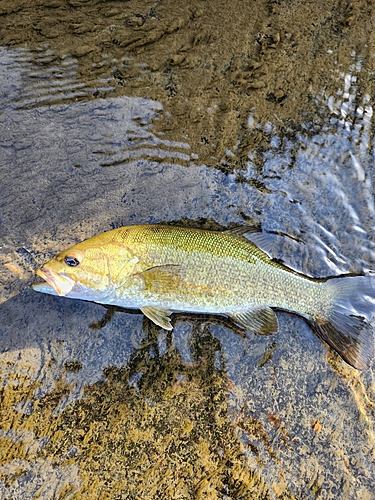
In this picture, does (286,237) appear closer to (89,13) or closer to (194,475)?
(194,475)

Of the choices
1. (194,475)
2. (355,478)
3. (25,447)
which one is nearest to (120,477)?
(194,475)

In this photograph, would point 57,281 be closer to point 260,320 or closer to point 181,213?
point 181,213

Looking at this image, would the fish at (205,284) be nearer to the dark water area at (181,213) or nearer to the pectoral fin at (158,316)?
the pectoral fin at (158,316)

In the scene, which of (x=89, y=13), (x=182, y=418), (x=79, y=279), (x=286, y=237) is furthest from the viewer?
(x=89, y=13)

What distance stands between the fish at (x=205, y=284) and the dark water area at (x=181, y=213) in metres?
0.27

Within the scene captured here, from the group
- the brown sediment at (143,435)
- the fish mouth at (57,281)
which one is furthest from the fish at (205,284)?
the brown sediment at (143,435)

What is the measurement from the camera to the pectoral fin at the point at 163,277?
3.51m

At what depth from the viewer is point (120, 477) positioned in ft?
11.5

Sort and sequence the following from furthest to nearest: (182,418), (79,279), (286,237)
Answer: (286,237) < (182,418) < (79,279)

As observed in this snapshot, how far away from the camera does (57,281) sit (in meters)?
3.37

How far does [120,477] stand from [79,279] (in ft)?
5.96

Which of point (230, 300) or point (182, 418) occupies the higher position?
point (230, 300)

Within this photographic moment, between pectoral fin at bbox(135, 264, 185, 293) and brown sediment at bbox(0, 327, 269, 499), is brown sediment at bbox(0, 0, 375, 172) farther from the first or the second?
brown sediment at bbox(0, 327, 269, 499)

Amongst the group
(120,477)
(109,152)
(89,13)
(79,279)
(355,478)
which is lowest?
(120,477)
